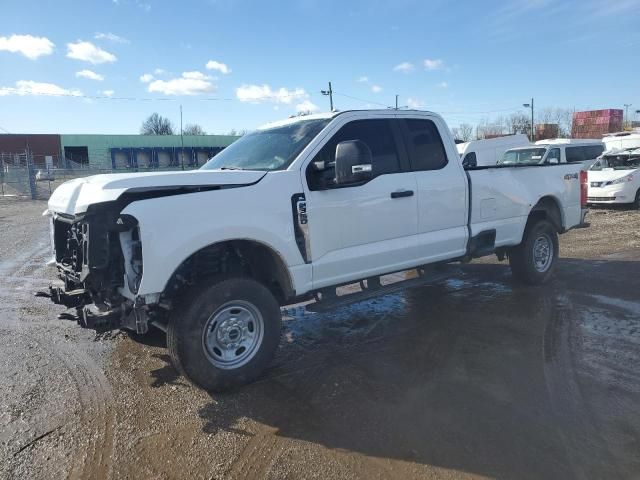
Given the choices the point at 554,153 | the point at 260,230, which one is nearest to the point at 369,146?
the point at 260,230

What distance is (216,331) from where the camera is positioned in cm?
413

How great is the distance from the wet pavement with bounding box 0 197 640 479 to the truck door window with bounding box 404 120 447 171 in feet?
5.86

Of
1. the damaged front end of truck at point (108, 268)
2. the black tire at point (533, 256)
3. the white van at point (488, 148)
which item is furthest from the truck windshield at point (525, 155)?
the damaged front end of truck at point (108, 268)

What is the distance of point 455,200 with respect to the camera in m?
5.77

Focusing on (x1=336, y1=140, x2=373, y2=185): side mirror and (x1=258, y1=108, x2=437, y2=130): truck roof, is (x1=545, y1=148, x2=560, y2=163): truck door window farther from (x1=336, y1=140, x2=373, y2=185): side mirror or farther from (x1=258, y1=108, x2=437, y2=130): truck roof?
(x1=336, y1=140, x2=373, y2=185): side mirror

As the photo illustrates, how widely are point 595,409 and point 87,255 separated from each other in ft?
12.6

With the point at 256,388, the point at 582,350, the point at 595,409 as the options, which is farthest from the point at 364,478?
the point at 582,350

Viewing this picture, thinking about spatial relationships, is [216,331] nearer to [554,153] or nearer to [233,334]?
[233,334]

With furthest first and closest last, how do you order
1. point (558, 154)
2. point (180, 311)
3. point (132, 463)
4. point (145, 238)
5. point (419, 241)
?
point (558, 154), point (419, 241), point (180, 311), point (145, 238), point (132, 463)

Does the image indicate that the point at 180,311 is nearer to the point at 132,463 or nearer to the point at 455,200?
the point at 132,463

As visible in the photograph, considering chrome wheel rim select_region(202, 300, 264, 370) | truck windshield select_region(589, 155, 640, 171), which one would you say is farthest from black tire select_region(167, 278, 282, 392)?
truck windshield select_region(589, 155, 640, 171)

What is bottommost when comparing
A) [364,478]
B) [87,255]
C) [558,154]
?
[364,478]

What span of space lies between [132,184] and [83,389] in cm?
188

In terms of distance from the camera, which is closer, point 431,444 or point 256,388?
point 431,444
